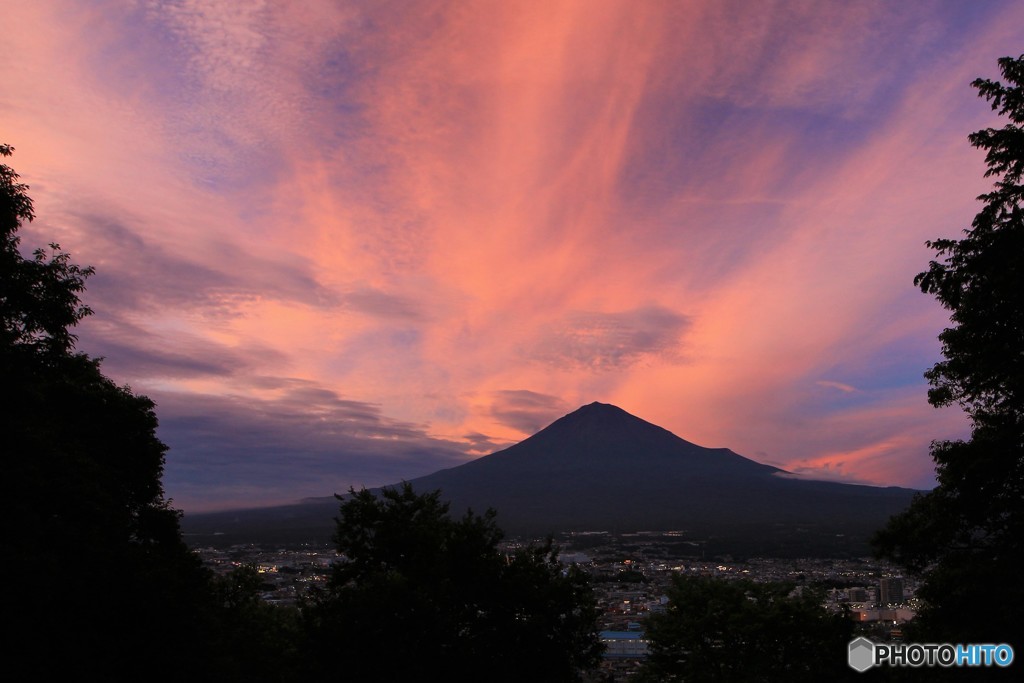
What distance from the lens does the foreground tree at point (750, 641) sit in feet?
59.7

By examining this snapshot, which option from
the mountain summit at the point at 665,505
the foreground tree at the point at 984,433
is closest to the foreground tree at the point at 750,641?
the foreground tree at the point at 984,433

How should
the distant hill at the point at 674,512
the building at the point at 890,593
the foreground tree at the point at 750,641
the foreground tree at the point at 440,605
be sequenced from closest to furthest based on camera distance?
the foreground tree at the point at 440,605 → the foreground tree at the point at 750,641 → the building at the point at 890,593 → the distant hill at the point at 674,512

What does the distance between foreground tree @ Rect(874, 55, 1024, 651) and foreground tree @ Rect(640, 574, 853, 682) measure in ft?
19.9

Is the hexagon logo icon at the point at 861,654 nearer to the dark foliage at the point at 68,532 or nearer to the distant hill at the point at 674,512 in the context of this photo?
the dark foliage at the point at 68,532

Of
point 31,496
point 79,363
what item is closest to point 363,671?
point 31,496

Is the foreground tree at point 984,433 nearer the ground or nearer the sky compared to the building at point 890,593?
nearer the sky

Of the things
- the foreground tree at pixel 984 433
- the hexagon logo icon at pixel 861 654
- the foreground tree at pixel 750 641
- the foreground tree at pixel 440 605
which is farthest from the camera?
the foreground tree at pixel 750 641

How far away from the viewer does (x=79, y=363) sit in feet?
56.2

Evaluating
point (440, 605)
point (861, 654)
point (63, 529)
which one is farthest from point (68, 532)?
point (861, 654)

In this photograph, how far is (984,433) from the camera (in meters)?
12.2

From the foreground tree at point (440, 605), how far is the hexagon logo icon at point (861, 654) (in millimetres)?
7281

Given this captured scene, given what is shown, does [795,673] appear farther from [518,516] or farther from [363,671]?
[518,516]

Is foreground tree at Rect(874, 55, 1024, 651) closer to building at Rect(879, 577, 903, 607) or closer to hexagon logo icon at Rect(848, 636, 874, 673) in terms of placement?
hexagon logo icon at Rect(848, 636, 874, 673)

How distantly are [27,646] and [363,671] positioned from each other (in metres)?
6.47
